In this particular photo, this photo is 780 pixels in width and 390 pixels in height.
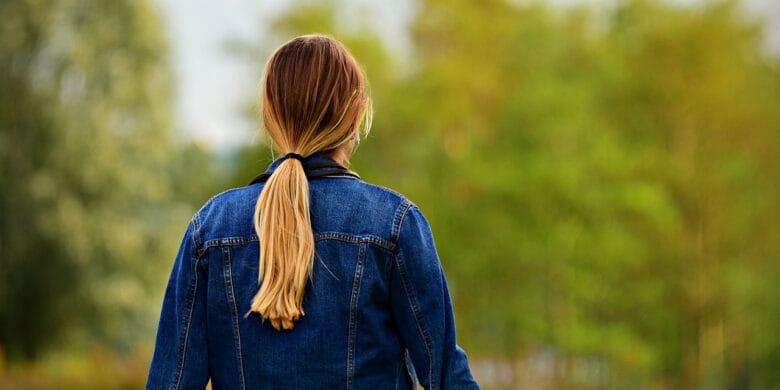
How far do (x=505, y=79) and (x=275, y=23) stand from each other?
16.6 feet

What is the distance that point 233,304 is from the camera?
7.41ft

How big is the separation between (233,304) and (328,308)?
0.73 ft

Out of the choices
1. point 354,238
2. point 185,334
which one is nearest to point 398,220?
point 354,238

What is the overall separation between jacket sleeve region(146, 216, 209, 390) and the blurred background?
1564 cm

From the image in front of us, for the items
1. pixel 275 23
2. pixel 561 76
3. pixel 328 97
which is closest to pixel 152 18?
pixel 275 23

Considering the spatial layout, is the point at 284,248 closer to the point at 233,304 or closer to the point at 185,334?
the point at 233,304

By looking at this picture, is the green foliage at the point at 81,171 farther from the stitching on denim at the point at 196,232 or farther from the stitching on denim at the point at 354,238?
the stitching on denim at the point at 354,238

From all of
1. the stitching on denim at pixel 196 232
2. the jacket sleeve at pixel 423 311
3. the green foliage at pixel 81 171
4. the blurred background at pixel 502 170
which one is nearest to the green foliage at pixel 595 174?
the blurred background at pixel 502 170

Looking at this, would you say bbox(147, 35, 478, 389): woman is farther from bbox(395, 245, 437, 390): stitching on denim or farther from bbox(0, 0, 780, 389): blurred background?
bbox(0, 0, 780, 389): blurred background

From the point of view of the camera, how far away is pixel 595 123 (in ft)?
66.2

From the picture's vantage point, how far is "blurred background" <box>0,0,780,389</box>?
19344 millimetres

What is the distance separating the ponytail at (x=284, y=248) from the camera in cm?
218

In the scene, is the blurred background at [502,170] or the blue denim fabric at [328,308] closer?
the blue denim fabric at [328,308]

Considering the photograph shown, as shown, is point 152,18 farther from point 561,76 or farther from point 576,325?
point 576,325
